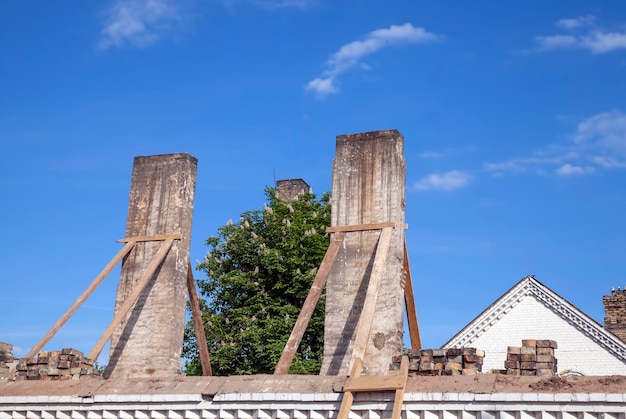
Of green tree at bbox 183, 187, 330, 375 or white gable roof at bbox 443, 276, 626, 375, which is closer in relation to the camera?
green tree at bbox 183, 187, 330, 375

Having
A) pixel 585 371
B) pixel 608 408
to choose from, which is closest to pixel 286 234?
pixel 585 371

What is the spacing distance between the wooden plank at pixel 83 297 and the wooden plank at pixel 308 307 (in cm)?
368

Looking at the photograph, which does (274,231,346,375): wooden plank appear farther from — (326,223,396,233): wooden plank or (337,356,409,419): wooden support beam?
(337,356,409,419): wooden support beam

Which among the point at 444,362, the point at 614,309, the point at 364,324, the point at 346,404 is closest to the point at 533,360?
the point at 444,362

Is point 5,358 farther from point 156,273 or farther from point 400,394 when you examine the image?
point 400,394

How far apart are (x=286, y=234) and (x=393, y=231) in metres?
13.1

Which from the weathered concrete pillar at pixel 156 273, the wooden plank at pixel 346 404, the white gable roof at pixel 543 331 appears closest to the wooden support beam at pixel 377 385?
the wooden plank at pixel 346 404

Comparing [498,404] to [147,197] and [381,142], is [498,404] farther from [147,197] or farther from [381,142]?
[147,197]

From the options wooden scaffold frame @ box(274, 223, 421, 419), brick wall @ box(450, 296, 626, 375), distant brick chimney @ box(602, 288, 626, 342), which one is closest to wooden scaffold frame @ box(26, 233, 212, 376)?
wooden scaffold frame @ box(274, 223, 421, 419)

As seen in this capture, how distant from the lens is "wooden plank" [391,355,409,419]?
9.29 meters

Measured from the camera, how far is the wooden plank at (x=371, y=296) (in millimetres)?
11248

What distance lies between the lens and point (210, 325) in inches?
1004

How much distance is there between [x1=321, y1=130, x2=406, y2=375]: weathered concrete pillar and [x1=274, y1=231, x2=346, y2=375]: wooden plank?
0.42 m

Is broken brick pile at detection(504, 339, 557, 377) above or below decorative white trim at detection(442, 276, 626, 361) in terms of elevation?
below
